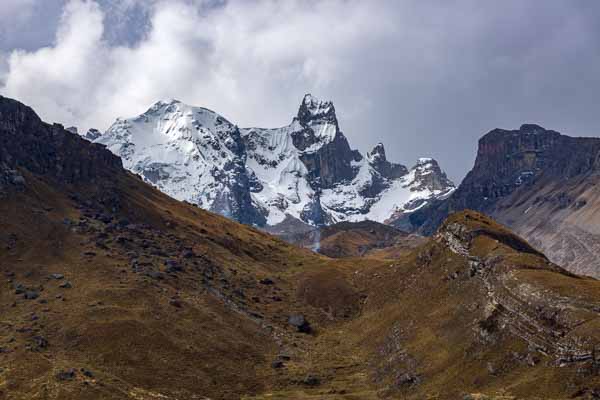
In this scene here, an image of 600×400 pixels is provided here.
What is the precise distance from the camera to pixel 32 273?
150m

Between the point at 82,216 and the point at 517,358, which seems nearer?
the point at 517,358

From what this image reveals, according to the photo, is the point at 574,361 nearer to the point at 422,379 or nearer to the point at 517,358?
the point at 517,358

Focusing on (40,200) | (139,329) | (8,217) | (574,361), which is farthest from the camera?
(40,200)

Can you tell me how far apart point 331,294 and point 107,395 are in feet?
273

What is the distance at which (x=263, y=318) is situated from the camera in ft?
517

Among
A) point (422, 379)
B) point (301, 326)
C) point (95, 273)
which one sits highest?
point (95, 273)

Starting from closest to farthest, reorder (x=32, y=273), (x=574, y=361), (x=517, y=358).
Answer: (x=574, y=361), (x=517, y=358), (x=32, y=273)

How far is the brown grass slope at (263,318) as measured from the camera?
9819 centimetres

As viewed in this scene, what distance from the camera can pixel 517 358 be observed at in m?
94.6

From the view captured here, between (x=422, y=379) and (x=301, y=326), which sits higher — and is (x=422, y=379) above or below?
below

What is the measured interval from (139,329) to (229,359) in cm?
1804

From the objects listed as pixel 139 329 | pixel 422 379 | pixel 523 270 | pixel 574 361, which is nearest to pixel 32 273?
pixel 139 329

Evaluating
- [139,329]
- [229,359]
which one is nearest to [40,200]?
[139,329]

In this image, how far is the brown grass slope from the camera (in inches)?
3866
